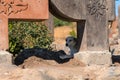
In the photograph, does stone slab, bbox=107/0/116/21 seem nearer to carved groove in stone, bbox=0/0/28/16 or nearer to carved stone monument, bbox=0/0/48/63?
carved stone monument, bbox=0/0/48/63

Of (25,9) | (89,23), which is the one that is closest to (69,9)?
(89,23)

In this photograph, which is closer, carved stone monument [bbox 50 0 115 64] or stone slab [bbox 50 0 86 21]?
stone slab [bbox 50 0 86 21]

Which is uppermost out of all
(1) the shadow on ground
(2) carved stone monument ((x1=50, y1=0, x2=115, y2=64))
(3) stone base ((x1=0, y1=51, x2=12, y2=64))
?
(2) carved stone monument ((x1=50, y1=0, x2=115, y2=64))

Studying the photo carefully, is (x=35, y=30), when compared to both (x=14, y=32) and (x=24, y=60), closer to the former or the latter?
(x=14, y=32)

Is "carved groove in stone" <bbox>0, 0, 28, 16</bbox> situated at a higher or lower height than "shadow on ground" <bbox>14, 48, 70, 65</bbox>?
higher

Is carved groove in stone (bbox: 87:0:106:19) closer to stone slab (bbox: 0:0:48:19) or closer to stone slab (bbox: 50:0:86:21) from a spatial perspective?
stone slab (bbox: 50:0:86:21)

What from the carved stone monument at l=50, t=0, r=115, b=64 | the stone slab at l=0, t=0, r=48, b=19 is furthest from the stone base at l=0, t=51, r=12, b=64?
the carved stone monument at l=50, t=0, r=115, b=64

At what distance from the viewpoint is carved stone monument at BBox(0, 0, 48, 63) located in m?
9.38

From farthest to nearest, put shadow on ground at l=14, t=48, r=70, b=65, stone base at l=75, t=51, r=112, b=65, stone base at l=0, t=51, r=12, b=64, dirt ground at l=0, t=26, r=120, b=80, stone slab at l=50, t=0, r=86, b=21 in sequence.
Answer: shadow on ground at l=14, t=48, r=70, b=65 < stone base at l=75, t=51, r=112, b=65 < stone slab at l=50, t=0, r=86, b=21 < stone base at l=0, t=51, r=12, b=64 < dirt ground at l=0, t=26, r=120, b=80

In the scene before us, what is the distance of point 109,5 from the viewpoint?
1139cm

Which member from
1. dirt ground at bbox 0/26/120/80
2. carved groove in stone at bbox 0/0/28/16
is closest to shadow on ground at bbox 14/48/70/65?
dirt ground at bbox 0/26/120/80

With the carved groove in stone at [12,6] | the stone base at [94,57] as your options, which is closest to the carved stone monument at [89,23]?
the stone base at [94,57]

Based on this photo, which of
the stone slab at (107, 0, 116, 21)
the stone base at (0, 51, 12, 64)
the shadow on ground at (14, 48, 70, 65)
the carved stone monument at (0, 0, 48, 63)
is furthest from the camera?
the stone slab at (107, 0, 116, 21)

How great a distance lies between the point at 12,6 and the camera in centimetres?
960
